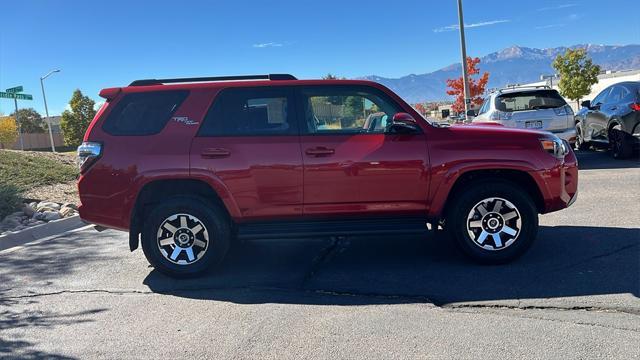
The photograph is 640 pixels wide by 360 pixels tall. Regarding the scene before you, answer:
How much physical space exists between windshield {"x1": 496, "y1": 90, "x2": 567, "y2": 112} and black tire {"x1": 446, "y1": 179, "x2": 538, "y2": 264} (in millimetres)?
6527

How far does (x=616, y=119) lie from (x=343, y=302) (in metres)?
9.54

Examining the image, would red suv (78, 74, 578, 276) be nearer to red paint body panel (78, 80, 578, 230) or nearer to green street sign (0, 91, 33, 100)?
red paint body panel (78, 80, 578, 230)

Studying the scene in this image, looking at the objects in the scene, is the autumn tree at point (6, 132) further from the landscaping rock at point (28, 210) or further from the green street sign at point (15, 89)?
the landscaping rock at point (28, 210)

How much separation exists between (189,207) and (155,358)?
1.81m

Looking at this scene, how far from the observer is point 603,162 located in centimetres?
1183

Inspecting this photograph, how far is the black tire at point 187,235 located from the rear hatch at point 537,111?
303 inches

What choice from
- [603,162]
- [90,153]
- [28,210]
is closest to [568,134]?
[603,162]

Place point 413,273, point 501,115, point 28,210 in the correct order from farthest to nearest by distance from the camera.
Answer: point 501,115 < point 28,210 < point 413,273

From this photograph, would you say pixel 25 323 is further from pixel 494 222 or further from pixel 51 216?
pixel 51 216

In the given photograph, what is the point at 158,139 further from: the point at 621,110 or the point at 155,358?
the point at 621,110

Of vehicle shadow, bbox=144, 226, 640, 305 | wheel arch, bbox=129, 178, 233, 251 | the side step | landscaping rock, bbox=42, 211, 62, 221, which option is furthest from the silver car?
landscaping rock, bbox=42, 211, 62, 221

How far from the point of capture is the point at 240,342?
3.72 metres

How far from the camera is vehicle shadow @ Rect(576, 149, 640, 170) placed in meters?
11.0

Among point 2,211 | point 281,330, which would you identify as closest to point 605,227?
point 281,330
